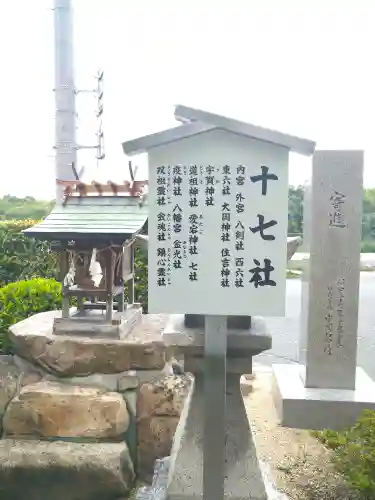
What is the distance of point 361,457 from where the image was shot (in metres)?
2.79

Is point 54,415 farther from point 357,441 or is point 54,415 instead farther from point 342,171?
point 342,171

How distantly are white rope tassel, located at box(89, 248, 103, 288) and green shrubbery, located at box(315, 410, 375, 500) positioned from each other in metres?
2.26

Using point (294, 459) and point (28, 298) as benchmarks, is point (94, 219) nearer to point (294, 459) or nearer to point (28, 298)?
point (28, 298)

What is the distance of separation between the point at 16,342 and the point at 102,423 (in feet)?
3.39

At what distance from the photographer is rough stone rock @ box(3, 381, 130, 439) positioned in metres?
3.54

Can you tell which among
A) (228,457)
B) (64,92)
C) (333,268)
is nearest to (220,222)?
(228,457)

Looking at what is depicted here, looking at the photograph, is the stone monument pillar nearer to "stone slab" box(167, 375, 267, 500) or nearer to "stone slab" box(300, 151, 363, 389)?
"stone slab" box(300, 151, 363, 389)

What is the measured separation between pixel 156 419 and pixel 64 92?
3925 millimetres

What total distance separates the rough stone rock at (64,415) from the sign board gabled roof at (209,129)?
236 cm

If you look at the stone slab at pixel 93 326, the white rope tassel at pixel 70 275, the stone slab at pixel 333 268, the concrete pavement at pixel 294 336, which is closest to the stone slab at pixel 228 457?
the stone slab at pixel 93 326

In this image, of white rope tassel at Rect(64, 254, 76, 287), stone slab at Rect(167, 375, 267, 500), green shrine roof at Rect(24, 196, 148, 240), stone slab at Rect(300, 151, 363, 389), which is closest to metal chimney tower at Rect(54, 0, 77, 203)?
green shrine roof at Rect(24, 196, 148, 240)

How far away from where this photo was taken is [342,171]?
14.0ft

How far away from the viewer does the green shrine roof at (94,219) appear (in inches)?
136

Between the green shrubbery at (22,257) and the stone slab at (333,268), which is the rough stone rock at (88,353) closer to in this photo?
the stone slab at (333,268)
